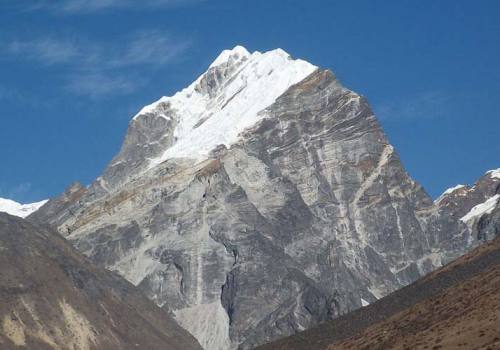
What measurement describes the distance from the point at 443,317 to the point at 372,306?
38241 mm

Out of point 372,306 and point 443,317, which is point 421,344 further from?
point 372,306

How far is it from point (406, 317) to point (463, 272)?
17.5 meters

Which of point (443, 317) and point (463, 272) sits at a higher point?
point (463, 272)

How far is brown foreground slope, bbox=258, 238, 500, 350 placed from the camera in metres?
129

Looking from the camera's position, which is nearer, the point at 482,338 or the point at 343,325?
the point at 482,338

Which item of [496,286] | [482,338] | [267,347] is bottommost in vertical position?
[482,338]

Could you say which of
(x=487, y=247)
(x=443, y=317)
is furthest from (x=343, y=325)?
(x=443, y=317)

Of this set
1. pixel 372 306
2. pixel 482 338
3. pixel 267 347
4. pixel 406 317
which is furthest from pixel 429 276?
pixel 482 338

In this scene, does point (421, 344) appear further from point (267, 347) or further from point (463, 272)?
point (267, 347)

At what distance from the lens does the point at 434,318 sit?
144m

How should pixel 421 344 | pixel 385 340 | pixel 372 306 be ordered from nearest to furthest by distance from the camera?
1. pixel 421 344
2. pixel 385 340
3. pixel 372 306

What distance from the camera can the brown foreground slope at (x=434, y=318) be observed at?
422ft

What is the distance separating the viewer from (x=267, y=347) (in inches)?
7141

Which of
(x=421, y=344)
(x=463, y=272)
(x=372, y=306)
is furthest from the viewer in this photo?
(x=372, y=306)
